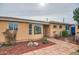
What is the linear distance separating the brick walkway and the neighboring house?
0.72 feet

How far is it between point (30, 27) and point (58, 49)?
2.29 feet

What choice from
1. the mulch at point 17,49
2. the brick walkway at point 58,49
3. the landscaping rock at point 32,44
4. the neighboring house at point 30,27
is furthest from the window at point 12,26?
the brick walkway at point 58,49

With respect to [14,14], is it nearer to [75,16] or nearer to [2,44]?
[2,44]

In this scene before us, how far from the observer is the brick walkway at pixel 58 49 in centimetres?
252

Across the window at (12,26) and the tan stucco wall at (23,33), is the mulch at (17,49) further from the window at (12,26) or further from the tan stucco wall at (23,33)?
the window at (12,26)

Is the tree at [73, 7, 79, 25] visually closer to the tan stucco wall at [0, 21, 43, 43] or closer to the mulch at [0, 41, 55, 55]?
the tan stucco wall at [0, 21, 43, 43]

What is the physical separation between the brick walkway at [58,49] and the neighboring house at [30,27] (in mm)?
220

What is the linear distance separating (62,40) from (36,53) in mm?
580

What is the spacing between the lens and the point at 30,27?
257 cm

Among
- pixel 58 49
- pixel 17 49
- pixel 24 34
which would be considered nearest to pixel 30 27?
pixel 24 34

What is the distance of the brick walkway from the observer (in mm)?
2524

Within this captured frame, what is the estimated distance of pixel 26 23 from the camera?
2514mm

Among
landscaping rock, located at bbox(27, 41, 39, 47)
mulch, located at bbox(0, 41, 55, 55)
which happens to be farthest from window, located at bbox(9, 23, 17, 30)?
landscaping rock, located at bbox(27, 41, 39, 47)

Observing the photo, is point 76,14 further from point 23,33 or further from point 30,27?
point 23,33
